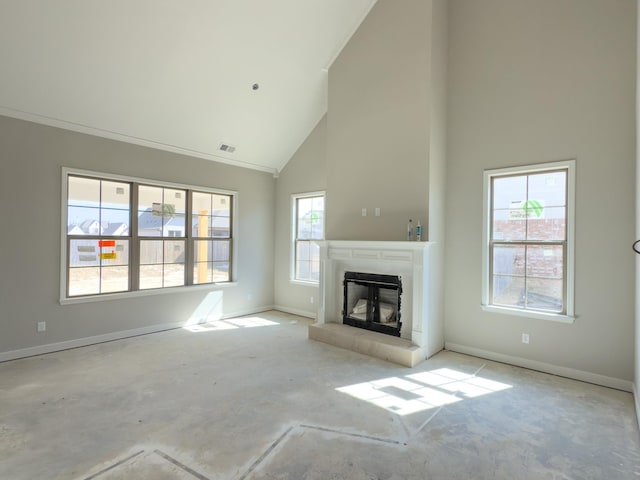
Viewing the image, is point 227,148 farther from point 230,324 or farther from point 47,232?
point 230,324

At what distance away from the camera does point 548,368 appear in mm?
3812

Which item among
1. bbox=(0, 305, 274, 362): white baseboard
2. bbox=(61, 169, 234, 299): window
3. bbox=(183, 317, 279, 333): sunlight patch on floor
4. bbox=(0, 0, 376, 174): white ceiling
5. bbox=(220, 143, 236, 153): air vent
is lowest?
bbox=(183, 317, 279, 333): sunlight patch on floor

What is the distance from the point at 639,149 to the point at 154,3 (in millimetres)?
4978

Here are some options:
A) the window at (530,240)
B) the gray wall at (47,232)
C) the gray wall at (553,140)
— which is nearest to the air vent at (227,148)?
the gray wall at (47,232)

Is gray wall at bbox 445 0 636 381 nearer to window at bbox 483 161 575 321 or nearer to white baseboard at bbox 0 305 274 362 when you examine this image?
window at bbox 483 161 575 321

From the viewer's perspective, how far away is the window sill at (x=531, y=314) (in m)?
3.72

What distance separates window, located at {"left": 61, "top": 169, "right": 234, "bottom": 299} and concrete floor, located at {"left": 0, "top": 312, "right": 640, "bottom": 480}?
3.71 ft

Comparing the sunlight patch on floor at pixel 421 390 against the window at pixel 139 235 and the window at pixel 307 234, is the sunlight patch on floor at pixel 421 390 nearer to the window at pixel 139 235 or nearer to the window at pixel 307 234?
the window at pixel 307 234

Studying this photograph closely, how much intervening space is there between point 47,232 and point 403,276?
14.9 feet

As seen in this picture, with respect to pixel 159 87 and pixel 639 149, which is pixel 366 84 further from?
pixel 639 149

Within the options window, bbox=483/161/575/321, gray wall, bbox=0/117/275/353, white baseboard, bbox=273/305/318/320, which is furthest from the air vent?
window, bbox=483/161/575/321

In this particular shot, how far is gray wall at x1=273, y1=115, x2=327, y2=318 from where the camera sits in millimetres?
6199

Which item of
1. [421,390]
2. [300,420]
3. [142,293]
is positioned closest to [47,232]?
[142,293]

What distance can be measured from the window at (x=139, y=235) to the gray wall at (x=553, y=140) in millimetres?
3940
